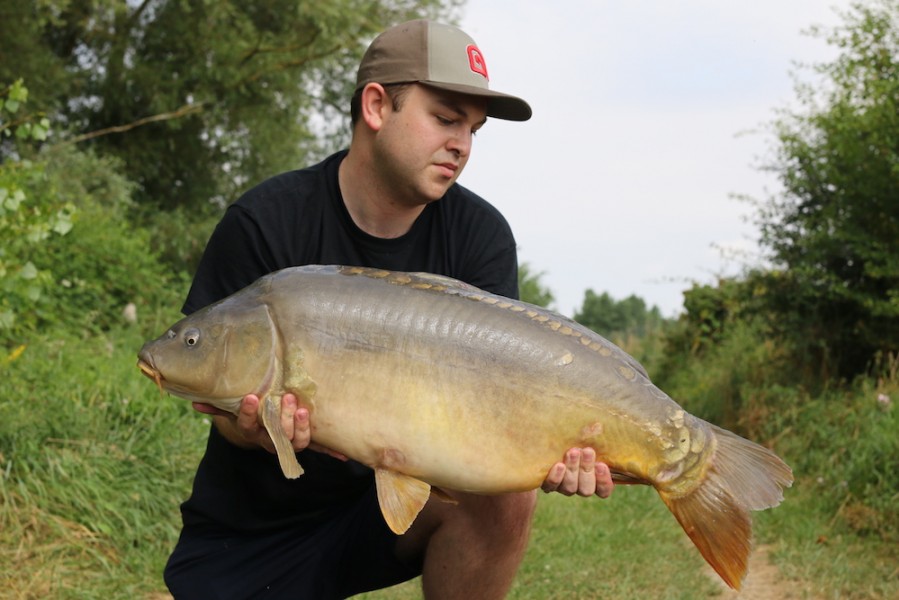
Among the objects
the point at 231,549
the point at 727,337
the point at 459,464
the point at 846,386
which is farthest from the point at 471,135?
the point at 727,337

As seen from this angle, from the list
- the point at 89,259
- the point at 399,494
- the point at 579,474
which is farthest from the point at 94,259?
the point at 579,474

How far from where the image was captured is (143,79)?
11273 millimetres

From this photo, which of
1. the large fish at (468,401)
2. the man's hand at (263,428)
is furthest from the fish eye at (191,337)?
the man's hand at (263,428)

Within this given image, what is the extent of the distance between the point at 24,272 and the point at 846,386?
222 inches

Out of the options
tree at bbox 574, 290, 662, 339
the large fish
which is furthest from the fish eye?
tree at bbox 574, 290, 662, 339

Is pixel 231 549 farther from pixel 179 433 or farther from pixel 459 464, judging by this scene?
pixel 179 433

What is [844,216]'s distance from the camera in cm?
783

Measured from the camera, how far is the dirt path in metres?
4.68

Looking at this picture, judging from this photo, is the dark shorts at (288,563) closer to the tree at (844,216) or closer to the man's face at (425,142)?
the man's face at (425,142)

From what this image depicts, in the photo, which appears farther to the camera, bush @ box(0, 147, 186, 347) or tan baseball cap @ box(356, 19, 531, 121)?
bush @ box(0, 147, 186, 347)

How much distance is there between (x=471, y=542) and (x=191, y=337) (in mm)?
953

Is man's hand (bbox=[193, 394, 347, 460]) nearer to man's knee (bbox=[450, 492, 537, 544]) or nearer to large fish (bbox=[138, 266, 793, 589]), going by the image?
large fish (bbox=[138, 266, 793, 589])

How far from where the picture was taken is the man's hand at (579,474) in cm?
241

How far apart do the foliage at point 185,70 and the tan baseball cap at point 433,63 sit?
8.15m
